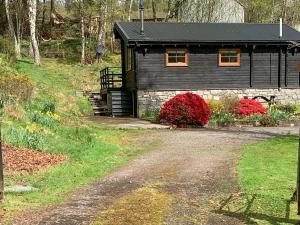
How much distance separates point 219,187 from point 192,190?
68 centimetres

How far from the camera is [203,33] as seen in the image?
90.5 feet

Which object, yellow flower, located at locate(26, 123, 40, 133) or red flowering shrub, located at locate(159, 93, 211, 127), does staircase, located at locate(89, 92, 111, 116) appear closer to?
red flowering shrub, located at locate(159, 93, 211, 127)

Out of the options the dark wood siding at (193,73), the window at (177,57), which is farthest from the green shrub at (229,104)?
the window at (177,57)

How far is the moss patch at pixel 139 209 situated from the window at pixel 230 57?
1875 cm

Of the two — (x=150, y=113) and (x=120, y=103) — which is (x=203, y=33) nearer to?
(x=150, y=113)

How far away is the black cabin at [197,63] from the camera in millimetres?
25938

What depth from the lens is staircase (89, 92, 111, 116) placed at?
28080 mm

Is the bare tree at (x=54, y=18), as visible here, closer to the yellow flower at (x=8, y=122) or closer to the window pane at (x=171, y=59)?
the window pane at (x=171, y=59)

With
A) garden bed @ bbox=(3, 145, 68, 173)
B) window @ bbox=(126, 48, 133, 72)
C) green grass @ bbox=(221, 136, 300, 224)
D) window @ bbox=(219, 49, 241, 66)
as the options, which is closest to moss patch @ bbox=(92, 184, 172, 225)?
green grass @ bbox=(221, 136, 300, 224)

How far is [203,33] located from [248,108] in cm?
617

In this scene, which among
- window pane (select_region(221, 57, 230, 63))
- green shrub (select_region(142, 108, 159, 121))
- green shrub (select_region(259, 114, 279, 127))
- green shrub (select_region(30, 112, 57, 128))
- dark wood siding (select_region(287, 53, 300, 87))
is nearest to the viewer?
green shrub (select_region(30, 112, 57, 128))

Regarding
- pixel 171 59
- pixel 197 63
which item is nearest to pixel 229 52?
pixel 197 63

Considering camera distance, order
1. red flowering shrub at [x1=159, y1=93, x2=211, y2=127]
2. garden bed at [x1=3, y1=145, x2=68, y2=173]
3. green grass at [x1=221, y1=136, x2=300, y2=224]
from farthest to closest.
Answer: red flowering shrub at [x1=159, y1=93, x2=211, y2=127] → garden bed at [x1=3, y1=145, x2=68, y2=173] → green grass at [x1=221, y1=136, x2=300, y2=224]

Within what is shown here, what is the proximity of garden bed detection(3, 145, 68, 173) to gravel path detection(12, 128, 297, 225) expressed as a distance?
1.56m
